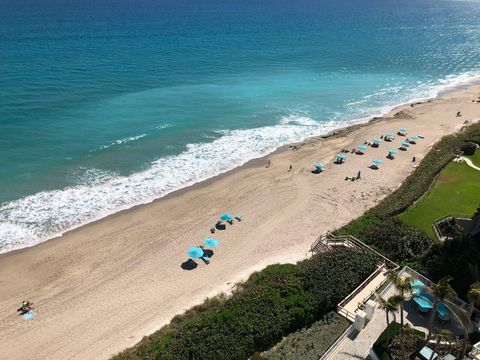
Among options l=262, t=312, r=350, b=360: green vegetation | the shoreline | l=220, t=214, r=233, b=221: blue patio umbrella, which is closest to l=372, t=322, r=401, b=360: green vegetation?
l=262, t=312, r=350, b=360: green vegetation

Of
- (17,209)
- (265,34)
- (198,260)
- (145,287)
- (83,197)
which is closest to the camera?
(145,287)

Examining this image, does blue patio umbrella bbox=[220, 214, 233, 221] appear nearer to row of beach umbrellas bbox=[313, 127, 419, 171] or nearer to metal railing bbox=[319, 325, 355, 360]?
row of beach umbrellas bbox=[313, 127, 419, 171]

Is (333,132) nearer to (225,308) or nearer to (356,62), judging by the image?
(225,308)

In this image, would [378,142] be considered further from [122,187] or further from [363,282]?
[122,187]

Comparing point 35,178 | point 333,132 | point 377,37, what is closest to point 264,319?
point 35,178

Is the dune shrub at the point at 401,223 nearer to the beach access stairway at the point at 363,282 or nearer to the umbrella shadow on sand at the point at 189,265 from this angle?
the beach access stairway at the point at 363,282

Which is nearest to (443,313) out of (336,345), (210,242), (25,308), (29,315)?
(336,345)
